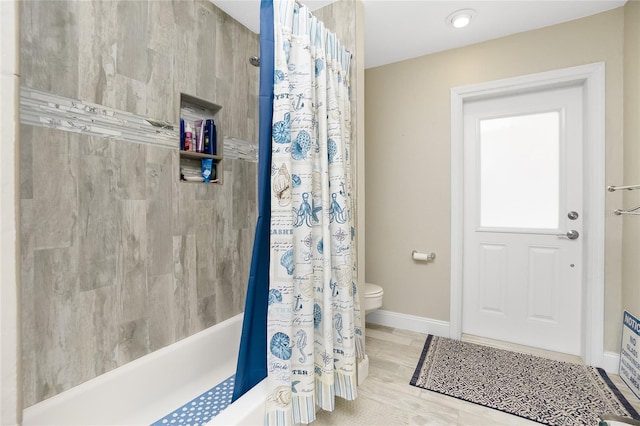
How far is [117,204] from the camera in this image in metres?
1.38

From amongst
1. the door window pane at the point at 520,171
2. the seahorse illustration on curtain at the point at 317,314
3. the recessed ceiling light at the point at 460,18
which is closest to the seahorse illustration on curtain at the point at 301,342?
the seahorse illustration on curtain at the point at 317,314

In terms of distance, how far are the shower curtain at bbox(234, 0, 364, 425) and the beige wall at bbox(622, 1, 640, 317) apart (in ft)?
5.92

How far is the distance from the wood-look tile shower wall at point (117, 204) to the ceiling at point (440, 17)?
598 mm

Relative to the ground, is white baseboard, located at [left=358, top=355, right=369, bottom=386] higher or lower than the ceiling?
lower

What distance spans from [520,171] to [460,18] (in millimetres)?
1233

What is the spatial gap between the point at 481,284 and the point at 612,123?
1426 mm

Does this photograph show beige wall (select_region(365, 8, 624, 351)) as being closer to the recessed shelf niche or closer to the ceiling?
the ceiling

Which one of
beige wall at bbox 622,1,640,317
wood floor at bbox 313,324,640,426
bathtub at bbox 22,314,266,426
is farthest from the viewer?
beige wall at bbox 622,1,640,317

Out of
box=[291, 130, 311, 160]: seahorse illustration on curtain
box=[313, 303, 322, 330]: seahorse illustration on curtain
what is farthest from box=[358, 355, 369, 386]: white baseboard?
box=[291, 130, 311, 160]: seahorse illustration on curtain

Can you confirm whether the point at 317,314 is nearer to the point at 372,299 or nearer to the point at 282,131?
the point at 282,131

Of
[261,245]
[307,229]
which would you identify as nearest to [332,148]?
[307,229]

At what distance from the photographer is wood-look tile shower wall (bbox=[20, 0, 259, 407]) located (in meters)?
1.14

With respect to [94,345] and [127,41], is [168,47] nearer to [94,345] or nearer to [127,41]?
[127,41]

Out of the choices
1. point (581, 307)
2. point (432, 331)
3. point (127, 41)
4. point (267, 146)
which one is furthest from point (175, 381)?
point (581, 307)
